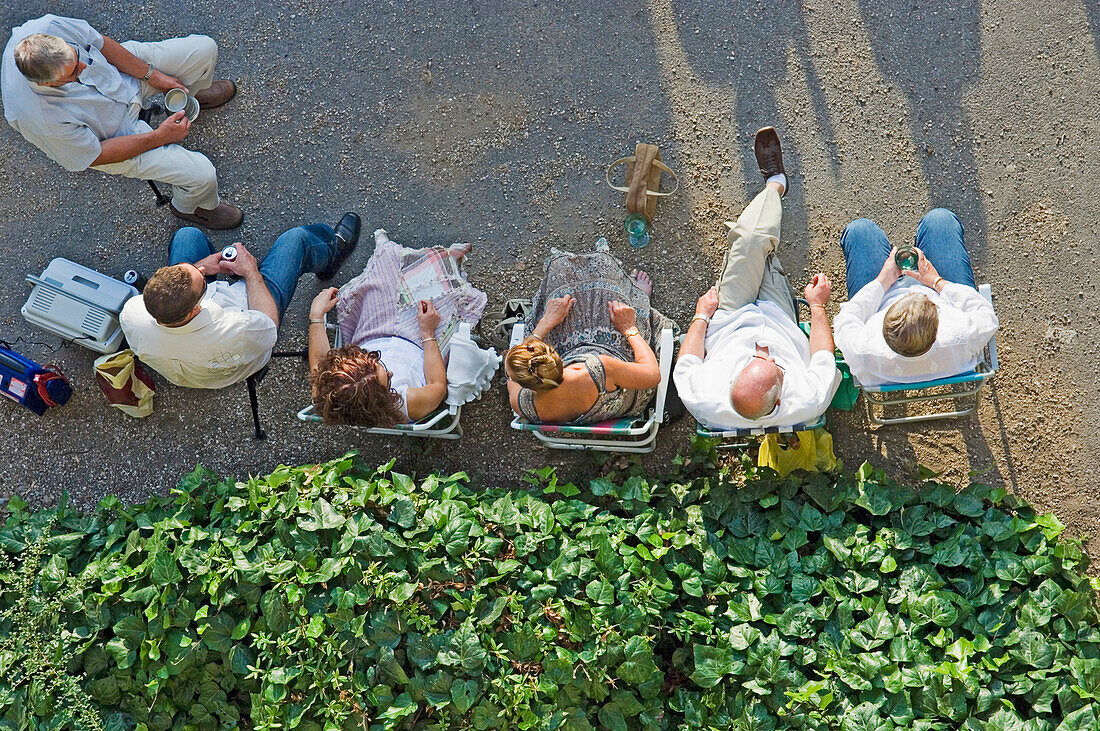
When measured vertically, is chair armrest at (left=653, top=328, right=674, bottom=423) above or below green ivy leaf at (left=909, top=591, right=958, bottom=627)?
above

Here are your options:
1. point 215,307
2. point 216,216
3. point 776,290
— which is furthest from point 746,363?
point 216,216

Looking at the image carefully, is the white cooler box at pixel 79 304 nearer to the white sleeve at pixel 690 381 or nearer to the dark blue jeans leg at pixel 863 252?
the white sleeve at pixel 690 381

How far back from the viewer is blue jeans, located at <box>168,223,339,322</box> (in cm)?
445

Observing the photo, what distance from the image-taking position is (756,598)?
11.9 ft

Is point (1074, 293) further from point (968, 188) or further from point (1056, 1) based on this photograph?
point (1056, 1)

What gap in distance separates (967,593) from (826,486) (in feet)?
2.40

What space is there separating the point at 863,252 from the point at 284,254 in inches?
122

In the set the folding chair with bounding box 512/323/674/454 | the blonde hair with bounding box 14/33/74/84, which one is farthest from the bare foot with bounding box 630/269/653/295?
the blonde hair with bounding box 14/33/74/84

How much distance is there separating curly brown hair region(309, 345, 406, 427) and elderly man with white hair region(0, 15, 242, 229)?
1.76 meters

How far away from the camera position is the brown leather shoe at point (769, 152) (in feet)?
15.0

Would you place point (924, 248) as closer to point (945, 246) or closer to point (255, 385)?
point (945, 246)

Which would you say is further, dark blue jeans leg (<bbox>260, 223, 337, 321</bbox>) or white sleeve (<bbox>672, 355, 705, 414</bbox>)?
dark blue jeans leg (<bbox>260, 223, 337, 321</bbox>)

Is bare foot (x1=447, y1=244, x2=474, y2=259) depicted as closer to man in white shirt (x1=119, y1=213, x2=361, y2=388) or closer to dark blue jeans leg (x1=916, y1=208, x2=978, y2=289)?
man in white shirt (x1=119, y1=213, x2=361, y2=388)

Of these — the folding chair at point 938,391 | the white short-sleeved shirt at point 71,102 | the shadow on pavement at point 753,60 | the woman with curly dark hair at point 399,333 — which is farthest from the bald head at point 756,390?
the white short-sleeved shirt at point 71,102
